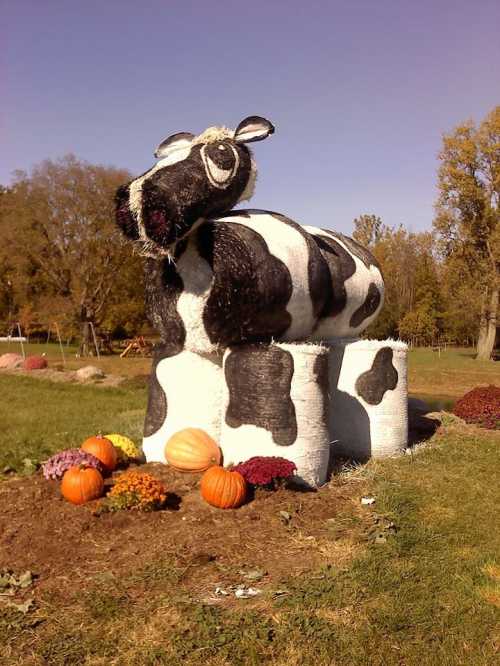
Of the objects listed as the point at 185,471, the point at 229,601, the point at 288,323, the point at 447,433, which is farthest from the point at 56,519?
the point at 447,433

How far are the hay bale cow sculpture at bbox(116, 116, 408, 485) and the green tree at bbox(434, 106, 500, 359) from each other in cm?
2484

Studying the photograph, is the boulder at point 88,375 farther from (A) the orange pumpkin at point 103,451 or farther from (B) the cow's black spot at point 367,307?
(B) the cow's black spot at point 367,307

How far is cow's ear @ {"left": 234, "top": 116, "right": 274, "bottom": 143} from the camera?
6293mm

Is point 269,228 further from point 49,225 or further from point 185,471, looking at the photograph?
point 49,225

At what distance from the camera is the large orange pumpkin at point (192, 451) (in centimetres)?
648

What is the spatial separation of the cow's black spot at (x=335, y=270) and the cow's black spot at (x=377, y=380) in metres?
0.82

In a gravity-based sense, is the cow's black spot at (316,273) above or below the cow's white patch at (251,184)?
below

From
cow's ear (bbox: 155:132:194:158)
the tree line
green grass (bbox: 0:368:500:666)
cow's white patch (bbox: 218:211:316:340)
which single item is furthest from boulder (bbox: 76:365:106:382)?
green grass (bbox: 0:368:500:666)

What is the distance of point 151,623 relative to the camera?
3.83 meters

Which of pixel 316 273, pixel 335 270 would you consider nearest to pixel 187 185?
pixel 316 273

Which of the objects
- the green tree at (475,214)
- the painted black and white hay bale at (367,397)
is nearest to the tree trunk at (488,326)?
the green tree at (475,214)

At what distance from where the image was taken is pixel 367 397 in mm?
7641

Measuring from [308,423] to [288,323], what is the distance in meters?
1.11

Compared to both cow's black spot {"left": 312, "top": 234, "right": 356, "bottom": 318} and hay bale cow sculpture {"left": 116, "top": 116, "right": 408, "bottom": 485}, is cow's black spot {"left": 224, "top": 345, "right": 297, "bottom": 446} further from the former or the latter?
cow's black spot {"left": 312, "top": 234, "right": 356, "bottom": 318}
